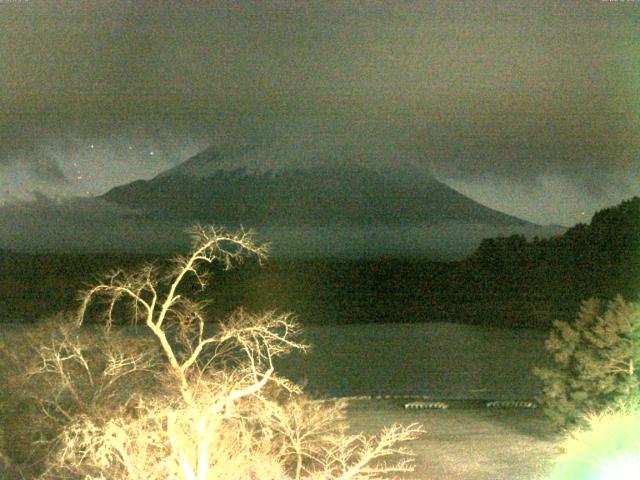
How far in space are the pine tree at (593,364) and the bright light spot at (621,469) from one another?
3946mm

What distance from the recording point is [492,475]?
13.5 m

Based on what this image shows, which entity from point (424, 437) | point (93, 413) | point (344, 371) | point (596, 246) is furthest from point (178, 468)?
point (596, 246)

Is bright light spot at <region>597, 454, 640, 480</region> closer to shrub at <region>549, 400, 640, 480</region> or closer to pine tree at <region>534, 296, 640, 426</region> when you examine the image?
shrub at <region>549, 400, 640, 480</region>

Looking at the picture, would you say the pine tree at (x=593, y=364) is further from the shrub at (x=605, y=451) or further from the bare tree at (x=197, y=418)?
the bare tree at (x=197, y=418)

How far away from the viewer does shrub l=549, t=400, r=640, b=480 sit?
12.0 m

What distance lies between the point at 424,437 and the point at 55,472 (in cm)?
782

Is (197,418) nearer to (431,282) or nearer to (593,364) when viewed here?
(593,364)

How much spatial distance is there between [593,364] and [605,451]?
442cm

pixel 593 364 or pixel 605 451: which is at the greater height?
pixel 593 364

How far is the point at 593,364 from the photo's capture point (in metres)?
16.9

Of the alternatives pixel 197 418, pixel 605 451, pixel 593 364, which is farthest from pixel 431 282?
pixel 197 418

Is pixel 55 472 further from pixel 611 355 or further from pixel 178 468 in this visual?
pixel 611 355

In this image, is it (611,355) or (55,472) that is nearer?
(55,472)

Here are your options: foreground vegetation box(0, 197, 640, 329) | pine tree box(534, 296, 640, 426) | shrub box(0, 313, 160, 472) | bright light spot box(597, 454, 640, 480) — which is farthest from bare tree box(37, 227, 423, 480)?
foreground vegetation box(0, 197, 640, 329)
